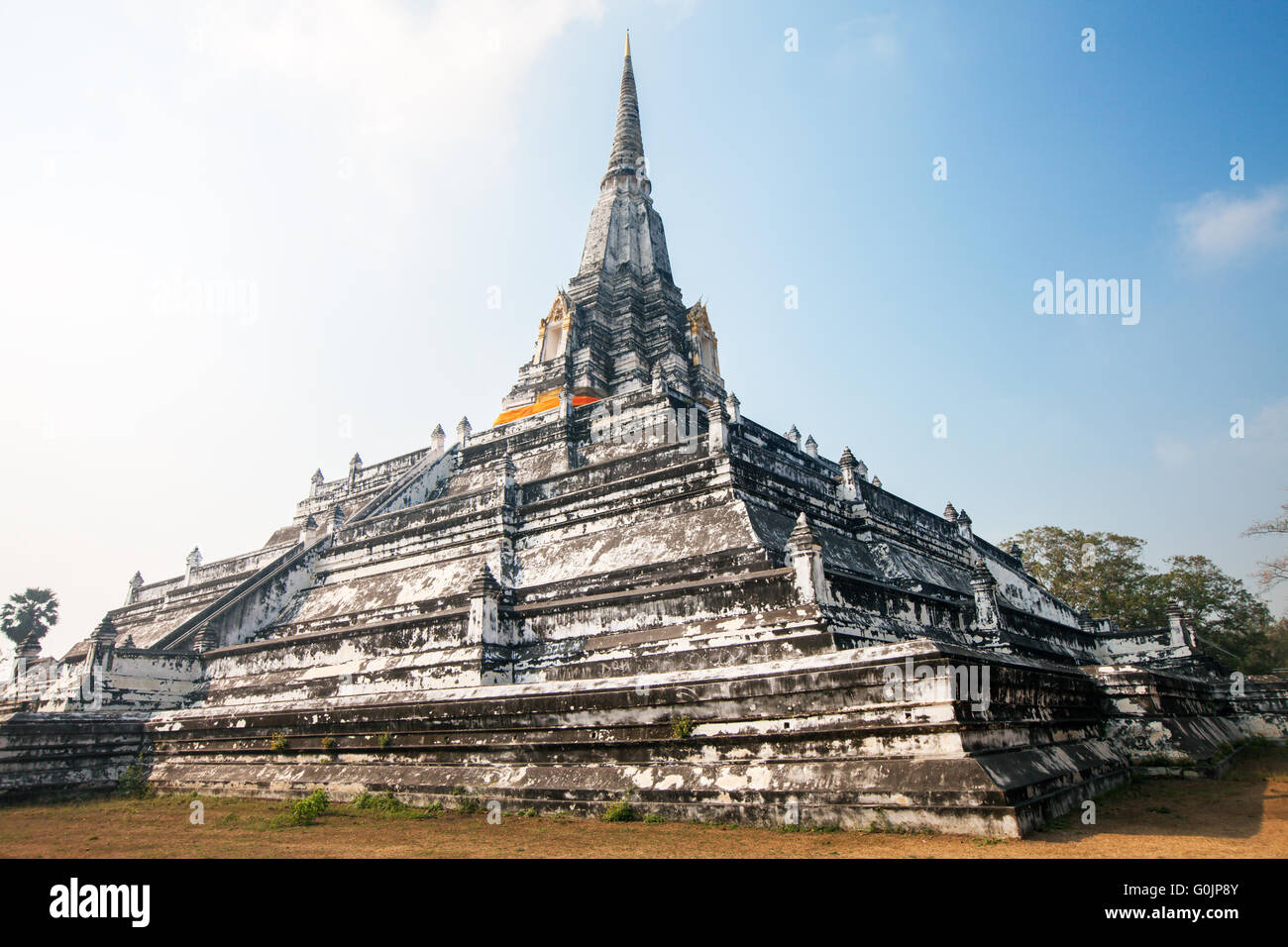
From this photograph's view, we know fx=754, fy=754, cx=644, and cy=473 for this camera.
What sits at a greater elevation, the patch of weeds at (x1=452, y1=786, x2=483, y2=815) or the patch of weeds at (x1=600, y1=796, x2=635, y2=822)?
the patch of weeds at (x1=600, y1=796, x2=635, y2=822)

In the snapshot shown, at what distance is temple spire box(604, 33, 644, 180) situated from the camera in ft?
129

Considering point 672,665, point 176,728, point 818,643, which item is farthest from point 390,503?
point 818,643

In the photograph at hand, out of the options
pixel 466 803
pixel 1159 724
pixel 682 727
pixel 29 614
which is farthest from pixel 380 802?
pixel 29 614

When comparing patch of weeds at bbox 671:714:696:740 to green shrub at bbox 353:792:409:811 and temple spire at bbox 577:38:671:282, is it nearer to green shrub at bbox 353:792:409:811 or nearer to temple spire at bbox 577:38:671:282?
green shrub at bbox 353:792:409:811

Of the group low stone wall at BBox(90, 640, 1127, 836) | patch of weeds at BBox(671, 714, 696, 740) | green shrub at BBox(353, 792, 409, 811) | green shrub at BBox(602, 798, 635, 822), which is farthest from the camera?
green shrub at BBox(353, 792, 409, 811)

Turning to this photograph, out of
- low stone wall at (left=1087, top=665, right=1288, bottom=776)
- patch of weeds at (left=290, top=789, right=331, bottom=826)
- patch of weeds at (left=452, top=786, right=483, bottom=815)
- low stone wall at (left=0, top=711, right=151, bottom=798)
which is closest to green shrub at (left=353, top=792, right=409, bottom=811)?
patch of weeds at (left=290, top=789, right=331, bottom=826)

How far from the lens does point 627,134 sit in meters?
40.9

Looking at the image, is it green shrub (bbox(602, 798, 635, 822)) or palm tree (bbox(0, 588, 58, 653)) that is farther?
palm tree (bbox(0, 588, 58, 653))

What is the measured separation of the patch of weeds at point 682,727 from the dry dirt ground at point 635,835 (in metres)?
1.10

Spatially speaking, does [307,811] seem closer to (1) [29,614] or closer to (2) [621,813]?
(2) [621,813]

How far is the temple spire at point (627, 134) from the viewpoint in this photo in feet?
129

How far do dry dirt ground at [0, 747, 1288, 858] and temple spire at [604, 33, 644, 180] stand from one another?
114ft

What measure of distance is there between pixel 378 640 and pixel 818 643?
34.0ft
